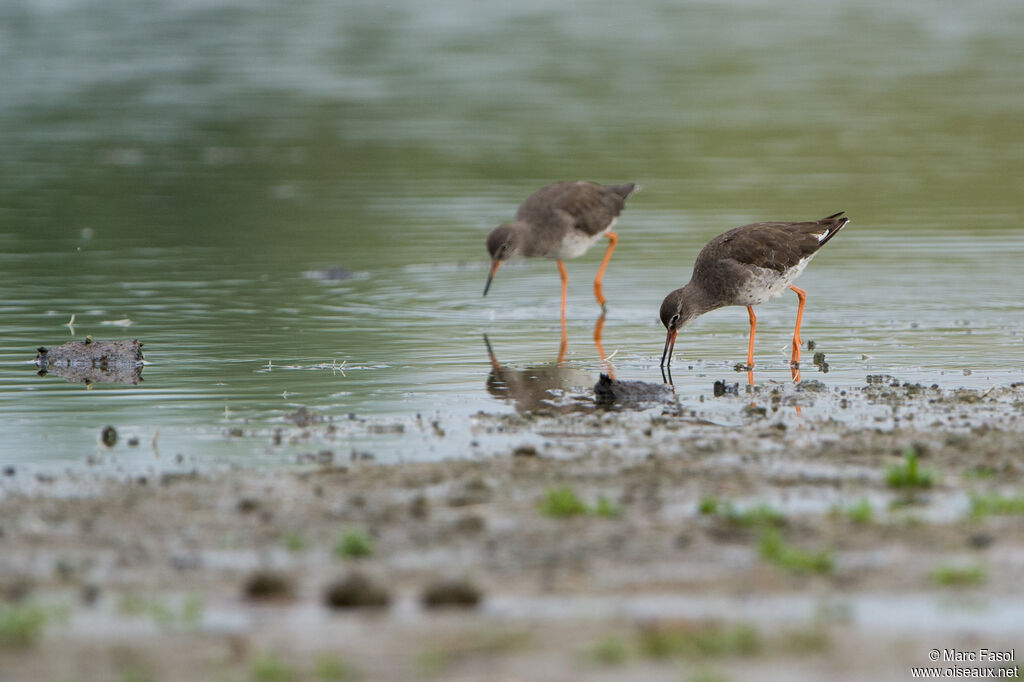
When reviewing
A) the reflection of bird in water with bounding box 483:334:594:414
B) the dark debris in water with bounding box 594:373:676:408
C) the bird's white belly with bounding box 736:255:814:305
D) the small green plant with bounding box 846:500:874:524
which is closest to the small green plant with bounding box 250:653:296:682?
the small green plant with bounding box 846:500:874:524

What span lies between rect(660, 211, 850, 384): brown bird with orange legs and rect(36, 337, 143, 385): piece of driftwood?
481 centimetres

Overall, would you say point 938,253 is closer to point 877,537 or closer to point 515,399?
point 515,399

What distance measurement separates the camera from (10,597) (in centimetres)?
675

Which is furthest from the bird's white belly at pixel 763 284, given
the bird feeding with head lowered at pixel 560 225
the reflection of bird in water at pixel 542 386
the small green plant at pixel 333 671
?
the small green plant at pixel 333 671

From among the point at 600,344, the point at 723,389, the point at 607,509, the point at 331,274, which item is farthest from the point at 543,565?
the point at 331,274

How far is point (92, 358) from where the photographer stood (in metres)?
13.4

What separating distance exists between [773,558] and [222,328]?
368 inches

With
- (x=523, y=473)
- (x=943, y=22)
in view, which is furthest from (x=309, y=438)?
(x=943, y=22)

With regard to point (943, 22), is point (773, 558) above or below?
below

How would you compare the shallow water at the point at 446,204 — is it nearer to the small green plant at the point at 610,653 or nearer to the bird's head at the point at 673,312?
the bird's head at the point at 673,312

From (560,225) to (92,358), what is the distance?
6.33m

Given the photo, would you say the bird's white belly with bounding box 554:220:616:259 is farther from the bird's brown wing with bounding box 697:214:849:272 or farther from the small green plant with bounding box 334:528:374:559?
the small green plant with bounding box 334:528:374:559

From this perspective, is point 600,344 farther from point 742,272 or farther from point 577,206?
point 577,206

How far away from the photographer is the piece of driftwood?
43.5 feet
